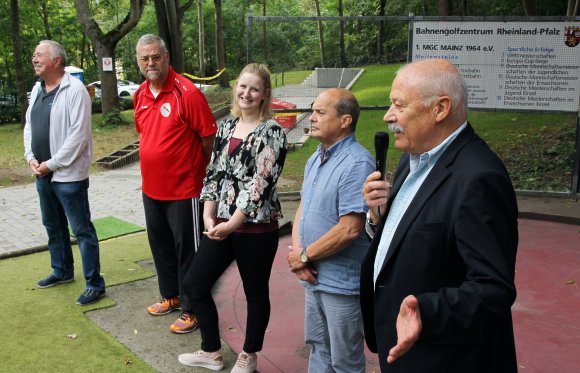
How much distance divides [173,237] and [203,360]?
104 centimetres

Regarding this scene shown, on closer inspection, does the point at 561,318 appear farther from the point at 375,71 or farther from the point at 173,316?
the point at 375,71

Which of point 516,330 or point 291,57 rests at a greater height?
point 291,57

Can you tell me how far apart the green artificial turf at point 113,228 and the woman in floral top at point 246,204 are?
383 centimetres

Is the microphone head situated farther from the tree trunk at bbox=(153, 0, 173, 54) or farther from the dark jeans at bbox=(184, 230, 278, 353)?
the tree trunk at bbox=(153, 0, 173, 54)

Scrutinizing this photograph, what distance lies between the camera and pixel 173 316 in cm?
467

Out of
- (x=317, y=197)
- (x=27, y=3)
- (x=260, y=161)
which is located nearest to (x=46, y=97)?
(x=260, y=161)

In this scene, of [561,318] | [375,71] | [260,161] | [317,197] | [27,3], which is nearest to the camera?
[317,197]

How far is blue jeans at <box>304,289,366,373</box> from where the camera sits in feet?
9.90

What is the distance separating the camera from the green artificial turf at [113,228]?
727 centimetres

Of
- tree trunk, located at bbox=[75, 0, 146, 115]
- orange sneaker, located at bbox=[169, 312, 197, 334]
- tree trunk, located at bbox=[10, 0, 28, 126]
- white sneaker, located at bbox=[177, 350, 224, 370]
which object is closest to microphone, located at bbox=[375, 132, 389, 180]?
white sneaker, located at bbox=[177, 350, 224, 370]

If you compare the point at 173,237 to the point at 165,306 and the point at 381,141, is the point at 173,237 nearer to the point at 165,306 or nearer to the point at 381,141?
the point at 165,306

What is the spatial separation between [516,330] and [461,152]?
2983 mm

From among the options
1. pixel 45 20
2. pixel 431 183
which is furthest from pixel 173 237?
pixel 45 20

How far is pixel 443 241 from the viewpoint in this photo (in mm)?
1872
